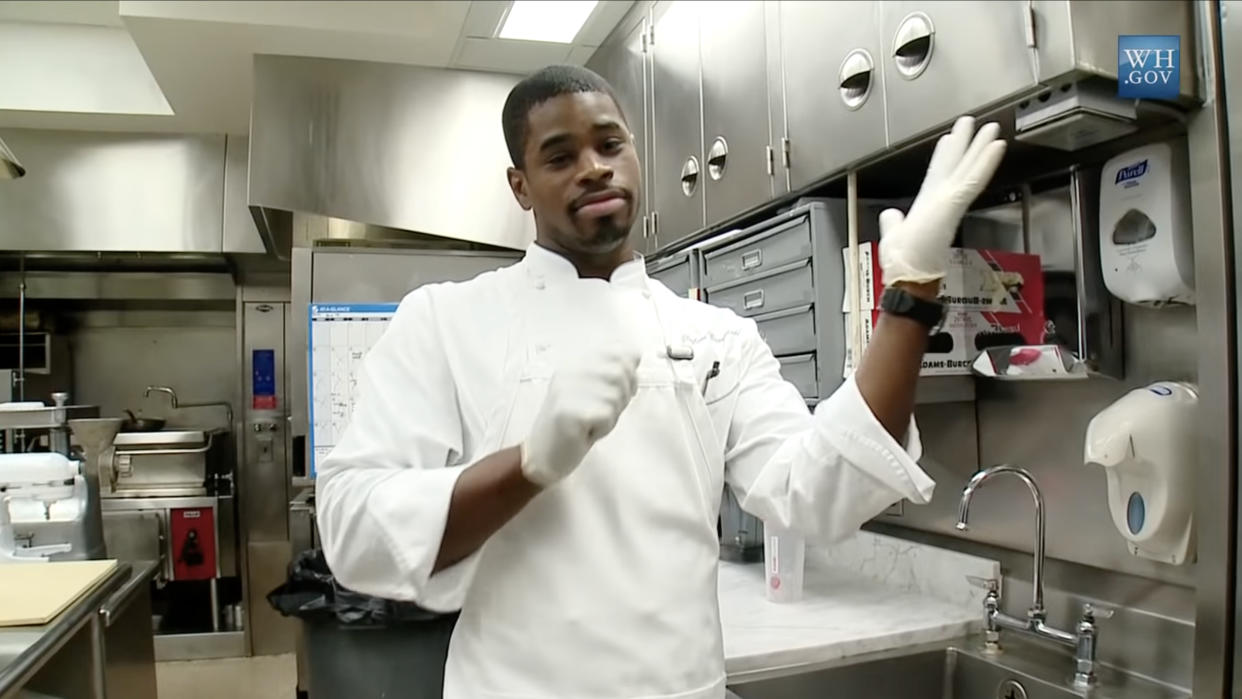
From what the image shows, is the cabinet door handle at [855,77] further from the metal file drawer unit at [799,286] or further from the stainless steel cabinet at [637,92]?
the stainless steel cabinet at [637,92]

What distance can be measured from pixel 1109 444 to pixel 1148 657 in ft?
1.44

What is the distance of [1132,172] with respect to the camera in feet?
4.68

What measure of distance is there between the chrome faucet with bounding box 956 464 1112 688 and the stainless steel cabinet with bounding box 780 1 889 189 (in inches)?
27.3

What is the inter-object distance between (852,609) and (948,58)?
3.98 ft

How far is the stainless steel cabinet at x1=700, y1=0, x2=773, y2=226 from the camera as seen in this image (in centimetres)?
194

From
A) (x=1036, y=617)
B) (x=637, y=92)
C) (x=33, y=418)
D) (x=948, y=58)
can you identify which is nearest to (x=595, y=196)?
(x=948, y=58)

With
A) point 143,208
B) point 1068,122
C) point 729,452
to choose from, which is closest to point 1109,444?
point 1068,122

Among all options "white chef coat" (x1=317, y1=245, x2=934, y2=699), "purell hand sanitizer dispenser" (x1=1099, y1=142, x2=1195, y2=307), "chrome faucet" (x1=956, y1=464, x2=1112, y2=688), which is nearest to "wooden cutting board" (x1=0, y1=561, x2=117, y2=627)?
"white chef coat" (x1=317, y1=245, x2=934, y2=699)

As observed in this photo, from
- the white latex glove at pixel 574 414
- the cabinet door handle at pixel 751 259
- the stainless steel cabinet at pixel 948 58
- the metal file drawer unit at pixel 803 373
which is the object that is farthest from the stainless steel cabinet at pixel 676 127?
the white latex glove at pixel 574 414

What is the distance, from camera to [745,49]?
202 centimetres

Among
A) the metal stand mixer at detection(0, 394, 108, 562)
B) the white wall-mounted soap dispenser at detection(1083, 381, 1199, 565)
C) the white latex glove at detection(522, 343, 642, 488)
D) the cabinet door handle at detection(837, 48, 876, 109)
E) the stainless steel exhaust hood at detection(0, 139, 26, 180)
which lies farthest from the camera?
the metal stand mixer at detection(0, 394, 108, 562)

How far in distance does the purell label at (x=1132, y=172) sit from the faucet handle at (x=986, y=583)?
0.85 meters

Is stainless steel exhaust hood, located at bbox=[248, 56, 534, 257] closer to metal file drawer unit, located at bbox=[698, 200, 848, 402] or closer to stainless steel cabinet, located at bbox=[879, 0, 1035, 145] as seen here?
metal file drawer unit, located at bbox=[698, 200, 848, 402]

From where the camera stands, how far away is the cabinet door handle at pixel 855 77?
5.13 feet
